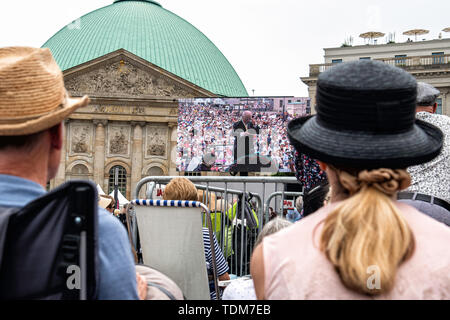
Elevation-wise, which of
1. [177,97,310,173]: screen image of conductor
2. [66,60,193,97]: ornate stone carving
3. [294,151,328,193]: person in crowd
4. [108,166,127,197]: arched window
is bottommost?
[108,166,127,197]: arched window

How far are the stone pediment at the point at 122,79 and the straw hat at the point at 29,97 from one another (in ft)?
140

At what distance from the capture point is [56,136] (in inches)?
80.6

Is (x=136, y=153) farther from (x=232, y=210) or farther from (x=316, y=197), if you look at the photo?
(x=316, y=197)

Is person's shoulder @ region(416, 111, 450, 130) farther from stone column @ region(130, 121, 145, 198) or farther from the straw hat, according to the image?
stone column @ region(130, 121, 145, 198)

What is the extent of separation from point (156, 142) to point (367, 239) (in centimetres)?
4331

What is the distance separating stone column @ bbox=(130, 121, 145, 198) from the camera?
44000 millimetres

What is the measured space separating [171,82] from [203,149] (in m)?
20.5

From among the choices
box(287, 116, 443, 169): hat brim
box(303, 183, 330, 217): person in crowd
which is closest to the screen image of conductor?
box(303, 183, 330, 217): person in crowd

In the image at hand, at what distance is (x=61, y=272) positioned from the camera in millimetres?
1759

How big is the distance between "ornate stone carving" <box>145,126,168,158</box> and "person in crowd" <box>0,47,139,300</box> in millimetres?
42726

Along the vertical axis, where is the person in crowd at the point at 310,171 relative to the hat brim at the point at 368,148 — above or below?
below

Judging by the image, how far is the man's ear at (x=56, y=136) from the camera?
2.03 metres

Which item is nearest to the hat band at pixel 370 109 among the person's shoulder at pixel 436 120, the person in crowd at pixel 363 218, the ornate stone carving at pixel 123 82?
the person in crowd at pixel 363 218

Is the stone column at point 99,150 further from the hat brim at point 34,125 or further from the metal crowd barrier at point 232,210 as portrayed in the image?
the hat brim at point 34,125
